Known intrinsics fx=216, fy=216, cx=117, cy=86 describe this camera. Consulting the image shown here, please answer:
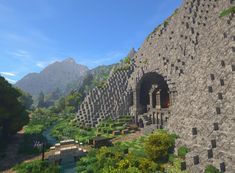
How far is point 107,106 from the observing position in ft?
199

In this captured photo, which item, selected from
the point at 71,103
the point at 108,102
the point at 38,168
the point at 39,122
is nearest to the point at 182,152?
the point at 38,168

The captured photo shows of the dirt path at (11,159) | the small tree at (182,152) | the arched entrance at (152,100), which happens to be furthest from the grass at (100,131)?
the small tree at (182,152)

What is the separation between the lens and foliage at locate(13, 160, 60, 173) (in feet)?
91.4

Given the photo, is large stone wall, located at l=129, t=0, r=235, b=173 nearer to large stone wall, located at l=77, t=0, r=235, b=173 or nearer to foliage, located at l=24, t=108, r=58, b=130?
large stone wall, located at l=77, t=0, r=235, b=173

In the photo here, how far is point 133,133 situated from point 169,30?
29121 millimetres

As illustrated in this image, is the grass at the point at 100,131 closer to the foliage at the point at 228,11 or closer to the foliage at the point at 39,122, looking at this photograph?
the foliage at the point at 39,122

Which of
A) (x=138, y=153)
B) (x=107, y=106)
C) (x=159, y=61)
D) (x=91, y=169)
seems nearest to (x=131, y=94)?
(x=107, y=106)

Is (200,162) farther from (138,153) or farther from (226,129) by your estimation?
(138,153)

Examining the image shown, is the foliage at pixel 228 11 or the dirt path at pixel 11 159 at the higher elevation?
the foliage at pixel 228 11

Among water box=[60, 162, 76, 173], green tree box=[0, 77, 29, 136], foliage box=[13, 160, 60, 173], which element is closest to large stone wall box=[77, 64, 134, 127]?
green tree box=[0, 77, 29, 136]

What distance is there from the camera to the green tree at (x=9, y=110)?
45.1 meters

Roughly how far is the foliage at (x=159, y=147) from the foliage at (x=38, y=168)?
1251cm

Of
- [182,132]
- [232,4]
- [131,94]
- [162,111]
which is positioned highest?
[232,4]

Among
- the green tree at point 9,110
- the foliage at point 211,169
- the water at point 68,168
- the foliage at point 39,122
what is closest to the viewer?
the foliage at point 211,169
